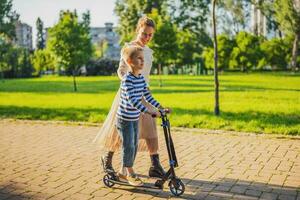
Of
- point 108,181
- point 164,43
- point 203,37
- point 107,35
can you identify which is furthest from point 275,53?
point 107,35

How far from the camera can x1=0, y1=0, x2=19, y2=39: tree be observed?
147ft

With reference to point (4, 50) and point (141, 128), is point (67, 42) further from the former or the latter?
point (4, 50)

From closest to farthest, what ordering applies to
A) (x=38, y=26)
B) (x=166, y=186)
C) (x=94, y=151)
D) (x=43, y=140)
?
(x=166, y=186) → (x=94, y=151) → (x=43, y=140) → (x=38, y=26)

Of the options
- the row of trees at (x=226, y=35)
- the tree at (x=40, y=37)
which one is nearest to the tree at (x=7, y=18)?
the row of trees at (x=226, y=35)

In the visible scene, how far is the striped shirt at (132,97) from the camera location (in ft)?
15.8

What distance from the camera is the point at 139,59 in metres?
4.77

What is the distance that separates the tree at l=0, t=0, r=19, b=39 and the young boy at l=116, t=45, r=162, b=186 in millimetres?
42088

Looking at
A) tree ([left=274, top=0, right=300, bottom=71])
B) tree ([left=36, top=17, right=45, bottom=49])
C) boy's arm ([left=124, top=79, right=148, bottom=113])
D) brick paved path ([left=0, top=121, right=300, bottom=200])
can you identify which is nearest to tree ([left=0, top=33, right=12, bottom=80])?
tree ([left=274, top=0, right=300, bottom=71])

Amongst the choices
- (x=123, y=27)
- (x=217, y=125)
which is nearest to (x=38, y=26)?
(x=123, y=27)

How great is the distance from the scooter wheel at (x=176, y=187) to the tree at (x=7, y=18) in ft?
140

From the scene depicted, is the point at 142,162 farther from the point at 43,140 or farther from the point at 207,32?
the point at 207,32

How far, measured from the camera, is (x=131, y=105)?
16.2ft

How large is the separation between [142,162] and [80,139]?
2.51 m

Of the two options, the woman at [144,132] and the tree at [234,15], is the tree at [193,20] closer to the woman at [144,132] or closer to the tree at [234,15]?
the tree at [234,15]
